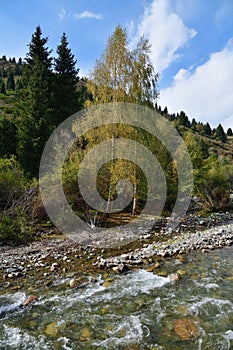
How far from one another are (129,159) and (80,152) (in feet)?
9.19

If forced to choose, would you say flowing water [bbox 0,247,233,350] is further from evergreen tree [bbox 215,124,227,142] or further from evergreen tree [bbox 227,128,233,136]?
evergreen tree [bbox 227,128,233,136]

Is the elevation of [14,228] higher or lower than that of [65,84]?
lower

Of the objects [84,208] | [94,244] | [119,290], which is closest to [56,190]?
[84,208]

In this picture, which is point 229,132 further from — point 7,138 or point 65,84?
point 7,138

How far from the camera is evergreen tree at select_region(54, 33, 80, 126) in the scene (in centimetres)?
2589

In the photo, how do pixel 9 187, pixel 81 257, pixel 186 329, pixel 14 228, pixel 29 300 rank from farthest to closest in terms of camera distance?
pixel 9 187, pixel 14 228, pixel 81 257, pixel 29 300, pixel 186 329

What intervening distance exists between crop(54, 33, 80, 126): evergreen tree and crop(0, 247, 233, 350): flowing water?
66.8ft

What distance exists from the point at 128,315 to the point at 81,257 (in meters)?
3.86

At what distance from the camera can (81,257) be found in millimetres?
8859

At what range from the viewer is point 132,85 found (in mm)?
15070

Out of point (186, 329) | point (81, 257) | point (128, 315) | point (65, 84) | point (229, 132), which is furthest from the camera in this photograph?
point (229, 132)

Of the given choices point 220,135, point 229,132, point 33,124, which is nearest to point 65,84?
point 33,124

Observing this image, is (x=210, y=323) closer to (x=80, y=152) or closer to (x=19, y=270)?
(x=19, y=270)

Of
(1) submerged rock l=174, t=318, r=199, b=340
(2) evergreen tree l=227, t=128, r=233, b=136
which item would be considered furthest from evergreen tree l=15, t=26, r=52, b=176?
(2) evergreen tree l=227, t=128, r=233, b=136
